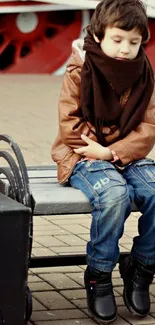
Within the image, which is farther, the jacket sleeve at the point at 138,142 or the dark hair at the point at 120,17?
the jacket sleeve at the point at 138,142

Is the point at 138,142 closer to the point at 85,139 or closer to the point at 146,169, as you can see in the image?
the point at 146,169

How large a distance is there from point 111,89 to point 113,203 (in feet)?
1.82

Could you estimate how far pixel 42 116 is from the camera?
9.27 metres

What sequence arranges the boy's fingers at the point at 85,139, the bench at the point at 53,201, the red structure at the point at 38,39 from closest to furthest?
the bench at the point at 53,201
the boy's fingers at the point at 85,139
the red structure at the point at 38,39

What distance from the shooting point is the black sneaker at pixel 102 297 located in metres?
3.92

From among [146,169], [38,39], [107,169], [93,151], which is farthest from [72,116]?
[38,39]

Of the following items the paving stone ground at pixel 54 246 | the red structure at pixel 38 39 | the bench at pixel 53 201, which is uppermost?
the bench at pixel 53 201

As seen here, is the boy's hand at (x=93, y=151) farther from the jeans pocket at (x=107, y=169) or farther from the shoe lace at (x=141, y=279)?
the shoe lace at (x=141, y=279)

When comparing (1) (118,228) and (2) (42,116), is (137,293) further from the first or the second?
(2) (42,116)

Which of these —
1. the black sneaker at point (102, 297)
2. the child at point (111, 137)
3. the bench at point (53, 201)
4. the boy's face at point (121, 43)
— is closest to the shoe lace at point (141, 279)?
the child at point (111, 137)

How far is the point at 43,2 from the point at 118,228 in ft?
29.0

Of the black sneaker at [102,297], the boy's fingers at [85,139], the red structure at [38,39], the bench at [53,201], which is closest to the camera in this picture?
the bench at [53,201]

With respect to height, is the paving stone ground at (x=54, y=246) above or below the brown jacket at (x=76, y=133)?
below

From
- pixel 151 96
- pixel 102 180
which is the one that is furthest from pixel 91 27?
pixel 102 180
